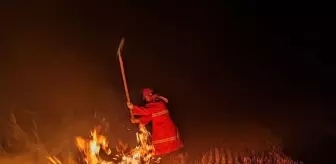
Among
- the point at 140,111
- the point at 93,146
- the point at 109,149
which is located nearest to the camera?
the point at 93,146

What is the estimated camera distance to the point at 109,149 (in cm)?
638

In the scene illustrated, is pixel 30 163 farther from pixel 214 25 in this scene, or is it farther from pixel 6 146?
pixel 214 25

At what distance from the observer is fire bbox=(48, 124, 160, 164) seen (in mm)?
6016

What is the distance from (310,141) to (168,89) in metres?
2.58

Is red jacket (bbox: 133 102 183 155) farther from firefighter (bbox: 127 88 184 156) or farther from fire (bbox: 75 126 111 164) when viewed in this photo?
fire (bbox: 75 126 111 164)

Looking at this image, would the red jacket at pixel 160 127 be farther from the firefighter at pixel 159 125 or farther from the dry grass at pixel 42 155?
the dry grass at pixel 42 155

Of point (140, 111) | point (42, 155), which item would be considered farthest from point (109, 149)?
point (42, 155)

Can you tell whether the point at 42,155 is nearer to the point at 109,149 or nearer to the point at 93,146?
the point at 93,146

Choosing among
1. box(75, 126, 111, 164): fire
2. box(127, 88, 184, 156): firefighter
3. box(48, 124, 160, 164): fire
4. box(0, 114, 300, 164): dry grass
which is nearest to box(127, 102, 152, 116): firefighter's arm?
box(127, 88, 184, 156): firefighter

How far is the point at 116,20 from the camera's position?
6.85m

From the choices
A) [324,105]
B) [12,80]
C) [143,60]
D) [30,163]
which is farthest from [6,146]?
[324,105]

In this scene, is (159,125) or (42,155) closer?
(42,155)

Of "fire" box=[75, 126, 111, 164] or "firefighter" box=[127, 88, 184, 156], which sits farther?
"firefighter" box=[127, 88, 184, 156]

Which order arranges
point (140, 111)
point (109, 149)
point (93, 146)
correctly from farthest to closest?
point (109, 149), point (140, 111), point (93, 146)
